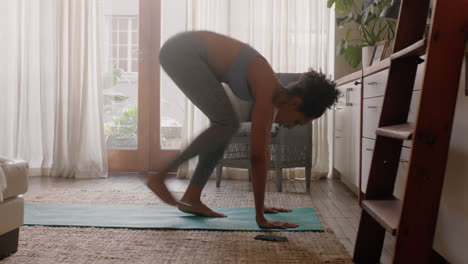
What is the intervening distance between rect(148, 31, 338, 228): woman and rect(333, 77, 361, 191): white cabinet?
0.82m

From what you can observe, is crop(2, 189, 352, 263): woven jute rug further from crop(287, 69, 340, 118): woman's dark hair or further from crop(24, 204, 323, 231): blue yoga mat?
crop(287, 69, 340, 118): woman's dark hair

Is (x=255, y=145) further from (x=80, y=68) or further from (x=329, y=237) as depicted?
(x=80, y=68)

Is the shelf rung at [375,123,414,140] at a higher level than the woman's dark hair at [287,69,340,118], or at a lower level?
lower

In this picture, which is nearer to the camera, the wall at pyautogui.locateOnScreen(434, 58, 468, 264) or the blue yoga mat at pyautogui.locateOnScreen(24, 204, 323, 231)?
the wall at pyautogui.locateOnScreen(434, 58, 468, 264)

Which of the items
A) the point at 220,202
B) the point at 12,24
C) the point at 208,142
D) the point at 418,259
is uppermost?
the point at 12,24

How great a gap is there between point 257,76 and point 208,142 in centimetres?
37

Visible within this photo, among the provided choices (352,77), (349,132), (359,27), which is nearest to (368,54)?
(352,77)

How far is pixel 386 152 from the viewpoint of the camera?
1.65m

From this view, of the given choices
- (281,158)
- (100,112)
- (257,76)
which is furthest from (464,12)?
(100,112)

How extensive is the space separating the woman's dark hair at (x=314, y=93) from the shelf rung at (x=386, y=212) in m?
0.53

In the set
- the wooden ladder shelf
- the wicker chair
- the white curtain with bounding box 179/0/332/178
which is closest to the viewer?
the wooden ladder shelf

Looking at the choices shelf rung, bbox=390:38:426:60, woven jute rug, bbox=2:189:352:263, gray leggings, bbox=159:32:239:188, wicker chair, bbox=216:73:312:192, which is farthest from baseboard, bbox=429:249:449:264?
wicker chair, bbox=216:73:312:192

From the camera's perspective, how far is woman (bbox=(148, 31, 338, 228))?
2041 mm

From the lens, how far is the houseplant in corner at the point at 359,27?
10.8ft
